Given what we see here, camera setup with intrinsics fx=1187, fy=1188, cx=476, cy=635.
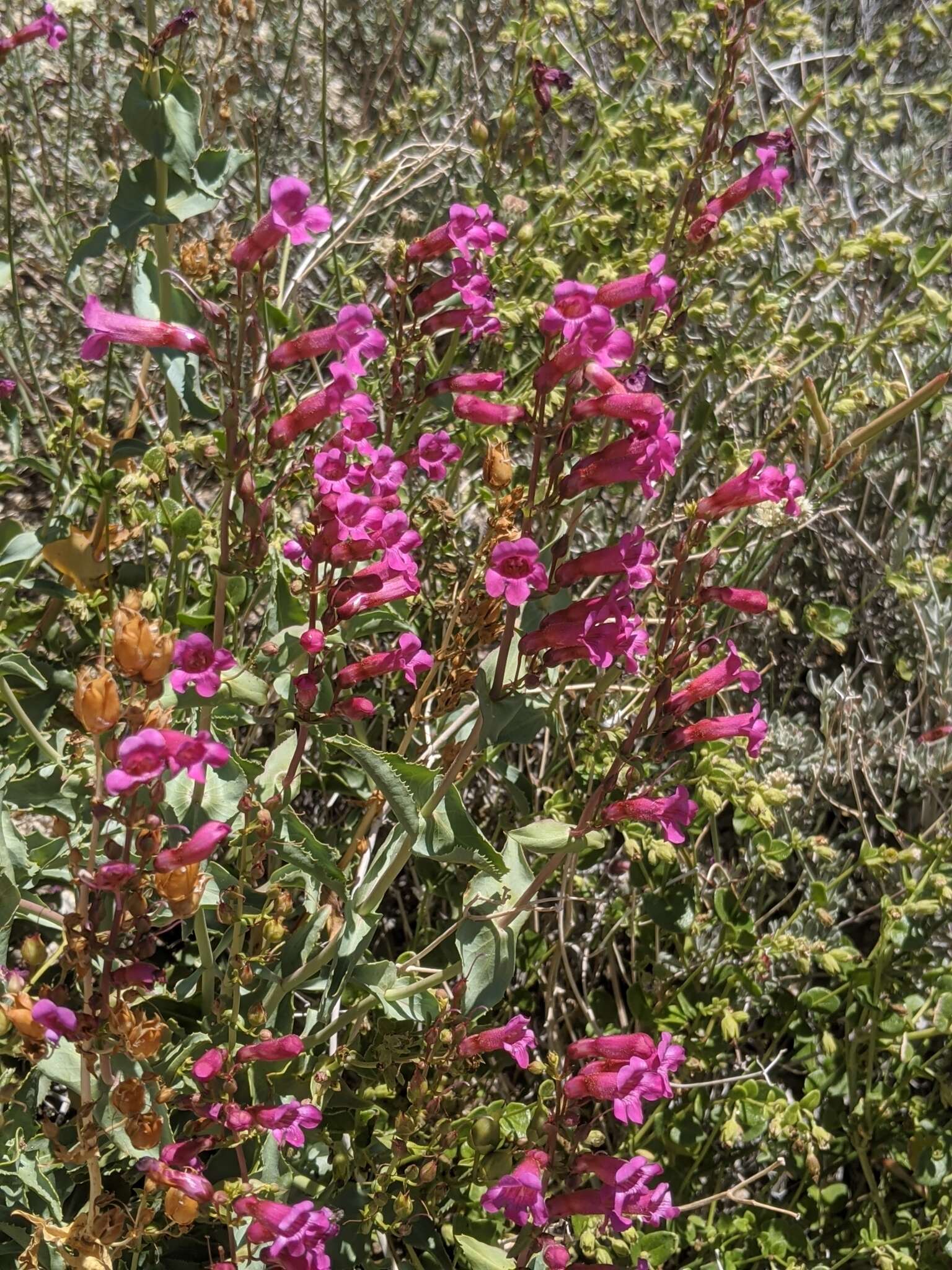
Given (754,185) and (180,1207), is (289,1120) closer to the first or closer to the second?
(180,1207)

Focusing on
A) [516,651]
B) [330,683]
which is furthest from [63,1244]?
[516,651]

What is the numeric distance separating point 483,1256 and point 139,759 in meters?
1.03

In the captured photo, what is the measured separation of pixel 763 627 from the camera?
117 inches

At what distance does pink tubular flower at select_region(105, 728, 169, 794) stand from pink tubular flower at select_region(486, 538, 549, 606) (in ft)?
1.53

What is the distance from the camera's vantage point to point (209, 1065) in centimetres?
159

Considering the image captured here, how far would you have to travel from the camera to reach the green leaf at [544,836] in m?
1.74

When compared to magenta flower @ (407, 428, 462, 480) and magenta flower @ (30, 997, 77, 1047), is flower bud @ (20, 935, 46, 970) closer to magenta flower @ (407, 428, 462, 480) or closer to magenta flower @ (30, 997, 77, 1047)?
magenta flower @ (30, 997, 77, 1047)

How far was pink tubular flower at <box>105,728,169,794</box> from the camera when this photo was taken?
3.99ft

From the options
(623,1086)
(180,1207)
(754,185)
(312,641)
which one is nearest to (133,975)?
(180,1207)

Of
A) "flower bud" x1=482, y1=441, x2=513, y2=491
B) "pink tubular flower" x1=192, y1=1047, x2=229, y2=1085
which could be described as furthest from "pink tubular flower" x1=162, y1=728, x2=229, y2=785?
"flower bud" x1=482, y1=441, x2=513, y2=491

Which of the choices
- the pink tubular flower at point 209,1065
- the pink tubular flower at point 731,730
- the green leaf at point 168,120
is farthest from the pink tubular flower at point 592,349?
the pink tubular flower at point 209,1065

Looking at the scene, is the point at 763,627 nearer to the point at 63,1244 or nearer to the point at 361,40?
the point at 63,1244

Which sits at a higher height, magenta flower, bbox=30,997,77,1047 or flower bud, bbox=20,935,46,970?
magenta flower, bbox=30,997,77,1047

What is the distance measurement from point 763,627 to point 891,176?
148cm
